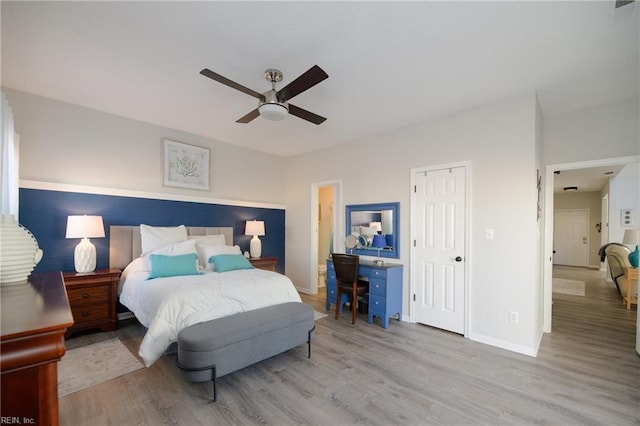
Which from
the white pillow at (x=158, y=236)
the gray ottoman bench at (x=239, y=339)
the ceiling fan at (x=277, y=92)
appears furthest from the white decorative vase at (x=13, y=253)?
the white pillow at (x=158, y=236)

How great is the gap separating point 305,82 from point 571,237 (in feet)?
37.6

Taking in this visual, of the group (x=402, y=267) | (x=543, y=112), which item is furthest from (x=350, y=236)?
(x=543, y=112)

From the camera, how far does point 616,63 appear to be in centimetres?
245

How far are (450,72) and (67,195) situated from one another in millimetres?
4558

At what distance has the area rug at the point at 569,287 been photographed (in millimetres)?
5599

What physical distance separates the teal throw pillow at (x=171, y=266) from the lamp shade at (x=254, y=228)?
60.4 inches

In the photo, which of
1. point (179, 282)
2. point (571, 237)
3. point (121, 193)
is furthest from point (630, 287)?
point (121, 193)

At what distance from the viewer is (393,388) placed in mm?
2264

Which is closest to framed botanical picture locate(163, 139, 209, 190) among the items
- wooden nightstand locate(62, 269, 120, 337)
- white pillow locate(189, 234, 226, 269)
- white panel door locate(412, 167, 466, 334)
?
white pillow locate(189, 234, 226, 269)

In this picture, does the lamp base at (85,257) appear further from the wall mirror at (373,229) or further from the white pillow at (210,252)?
the wall mirror at (373,229)

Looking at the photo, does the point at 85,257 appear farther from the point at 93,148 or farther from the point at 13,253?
the point at 13,253

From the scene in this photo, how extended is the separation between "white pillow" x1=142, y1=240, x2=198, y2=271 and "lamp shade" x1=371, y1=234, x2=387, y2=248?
2.56 m

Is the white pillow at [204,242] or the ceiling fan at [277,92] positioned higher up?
the ceiling fan at [277,92]

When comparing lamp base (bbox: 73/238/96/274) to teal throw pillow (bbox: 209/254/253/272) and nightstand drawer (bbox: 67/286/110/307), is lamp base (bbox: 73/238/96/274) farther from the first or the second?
teal throw pillow (bbox: 209/254/253/272)
